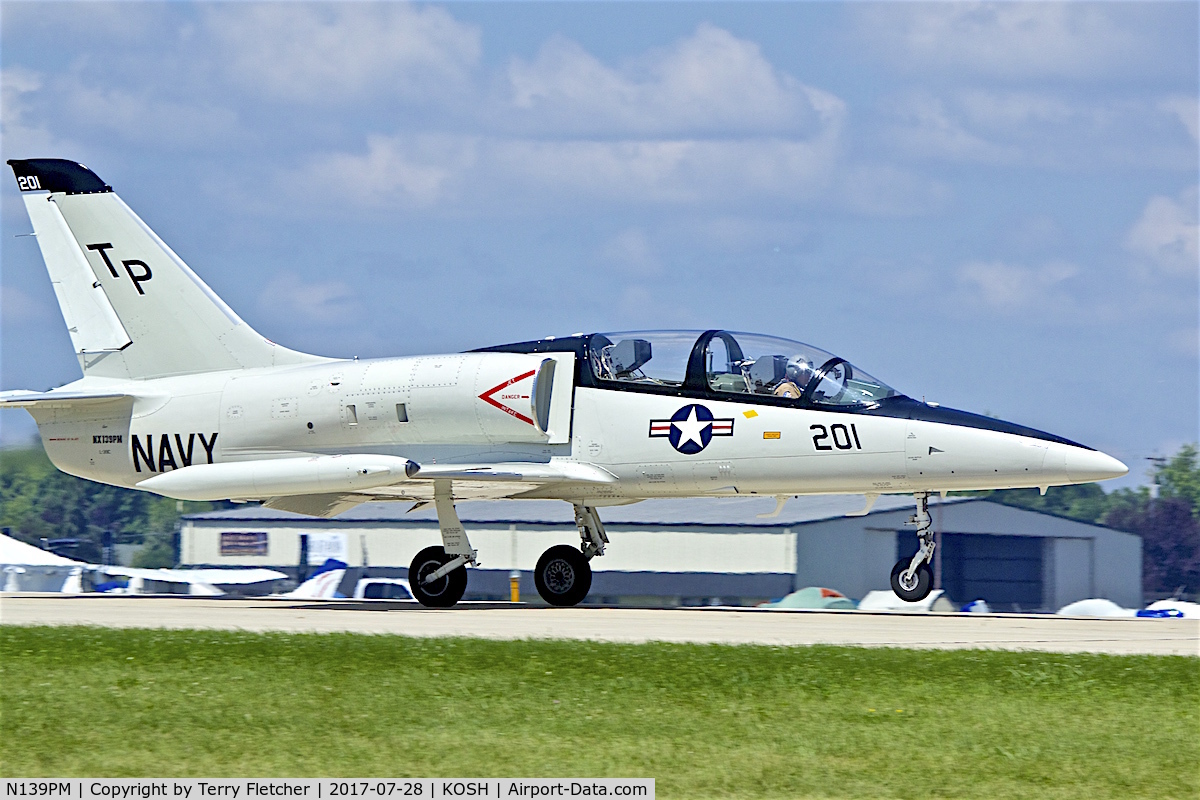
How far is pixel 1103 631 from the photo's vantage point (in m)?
15.9

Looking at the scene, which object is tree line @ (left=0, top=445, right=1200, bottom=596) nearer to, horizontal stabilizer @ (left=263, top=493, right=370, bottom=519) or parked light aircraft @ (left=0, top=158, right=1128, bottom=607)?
parked light aircraft @ (left=0, top=158, right=1128, bottom=607)

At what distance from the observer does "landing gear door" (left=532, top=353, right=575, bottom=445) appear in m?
18.5

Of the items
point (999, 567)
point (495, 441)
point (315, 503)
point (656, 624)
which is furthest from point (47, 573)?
point (999, 567)

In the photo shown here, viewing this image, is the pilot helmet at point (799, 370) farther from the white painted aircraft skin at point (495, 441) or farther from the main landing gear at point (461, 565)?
the main landing gear at point (461, 565)

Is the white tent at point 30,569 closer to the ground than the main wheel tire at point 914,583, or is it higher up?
closer to the ground

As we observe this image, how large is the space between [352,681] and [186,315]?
38.4 feet

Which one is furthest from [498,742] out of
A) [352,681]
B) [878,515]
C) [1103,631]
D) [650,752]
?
[878,515]

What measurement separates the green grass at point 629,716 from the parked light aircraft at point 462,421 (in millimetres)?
4881

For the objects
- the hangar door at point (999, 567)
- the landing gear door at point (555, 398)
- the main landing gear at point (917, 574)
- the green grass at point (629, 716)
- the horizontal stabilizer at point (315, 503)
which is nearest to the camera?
the green grass at point (629, 716)

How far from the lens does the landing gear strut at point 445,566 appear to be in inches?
742

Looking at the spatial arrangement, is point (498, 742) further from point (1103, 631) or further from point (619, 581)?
point (619, 581)

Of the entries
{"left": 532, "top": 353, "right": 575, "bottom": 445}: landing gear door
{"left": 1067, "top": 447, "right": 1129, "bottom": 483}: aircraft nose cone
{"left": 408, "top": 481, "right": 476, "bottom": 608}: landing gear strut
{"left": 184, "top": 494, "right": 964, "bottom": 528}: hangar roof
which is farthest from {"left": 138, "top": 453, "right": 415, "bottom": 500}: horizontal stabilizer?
{"left": 184, "top": 494, "right": 964, "bottom": 528}: hangar roof

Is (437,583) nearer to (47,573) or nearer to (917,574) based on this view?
(917,574)
